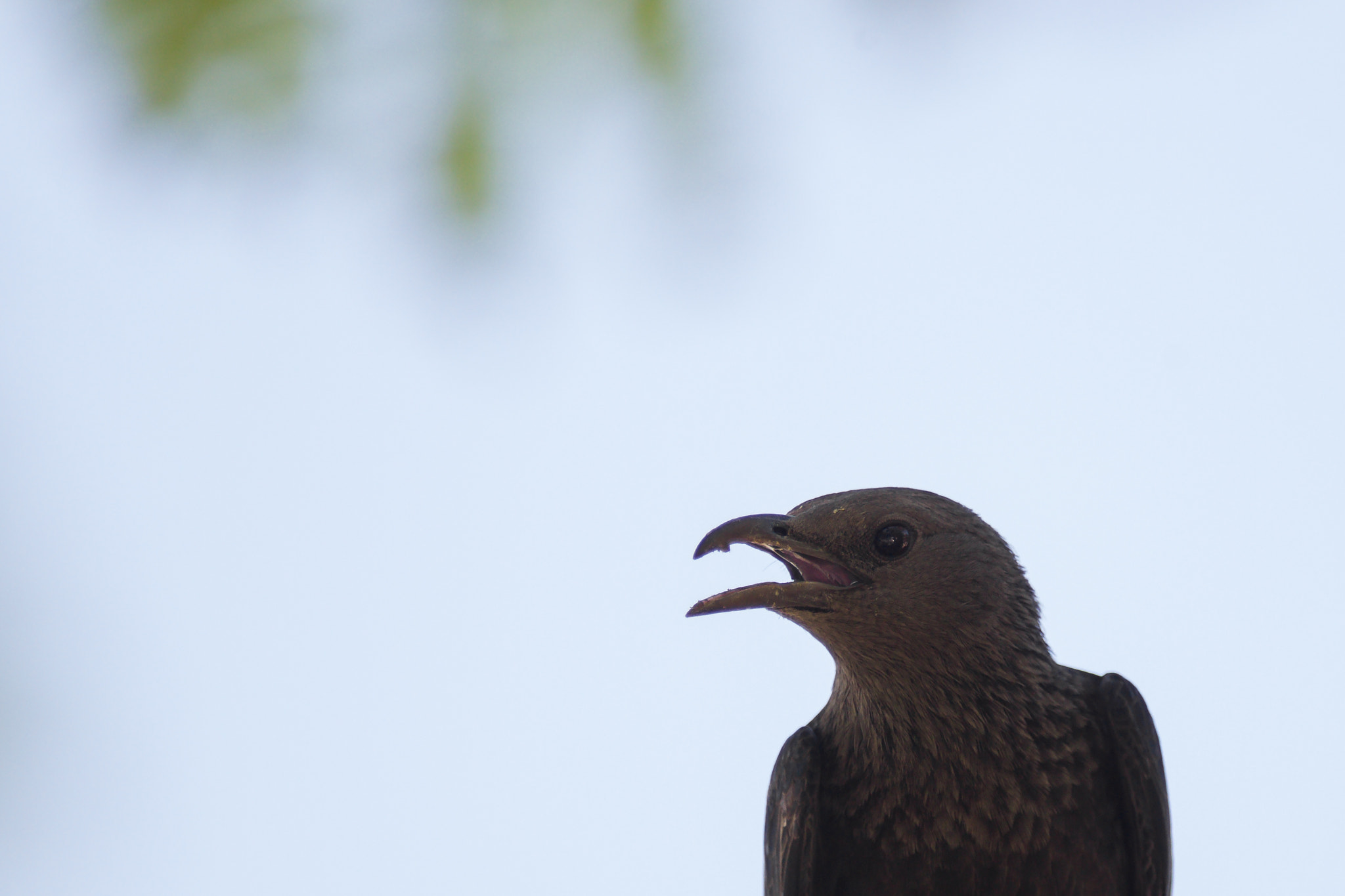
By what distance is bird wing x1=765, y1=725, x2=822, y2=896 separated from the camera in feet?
11.9

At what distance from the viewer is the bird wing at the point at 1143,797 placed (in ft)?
11.7

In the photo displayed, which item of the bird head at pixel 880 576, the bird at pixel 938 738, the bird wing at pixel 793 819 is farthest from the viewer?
the bird head at pixel 880 576

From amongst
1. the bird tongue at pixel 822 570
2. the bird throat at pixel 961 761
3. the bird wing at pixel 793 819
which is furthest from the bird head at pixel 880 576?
the bird wing at pixel 793 819

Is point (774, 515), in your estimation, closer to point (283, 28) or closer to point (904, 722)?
point (904, 722)

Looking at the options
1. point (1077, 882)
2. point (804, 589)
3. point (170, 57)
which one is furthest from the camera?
point (804, 589)

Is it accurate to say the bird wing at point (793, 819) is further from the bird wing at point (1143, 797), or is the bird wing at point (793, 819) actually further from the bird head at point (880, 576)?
the bird wing at point (1143, 797)

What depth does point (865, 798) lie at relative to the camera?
3.70 meters

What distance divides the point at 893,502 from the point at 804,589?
1.49 feet

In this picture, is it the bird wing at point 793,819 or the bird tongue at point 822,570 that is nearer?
the bird wing at point 793,819

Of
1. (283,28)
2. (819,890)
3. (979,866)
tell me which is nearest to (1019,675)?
(979,866)

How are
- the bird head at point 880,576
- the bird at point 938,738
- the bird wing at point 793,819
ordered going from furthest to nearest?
the bird head at point 880,576, the bird wing at point 793,819, the bird at point 938,738

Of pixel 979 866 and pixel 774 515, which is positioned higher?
pixel 774 515

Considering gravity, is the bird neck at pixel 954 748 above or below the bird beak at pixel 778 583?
below

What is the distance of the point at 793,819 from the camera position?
12.0 ft
